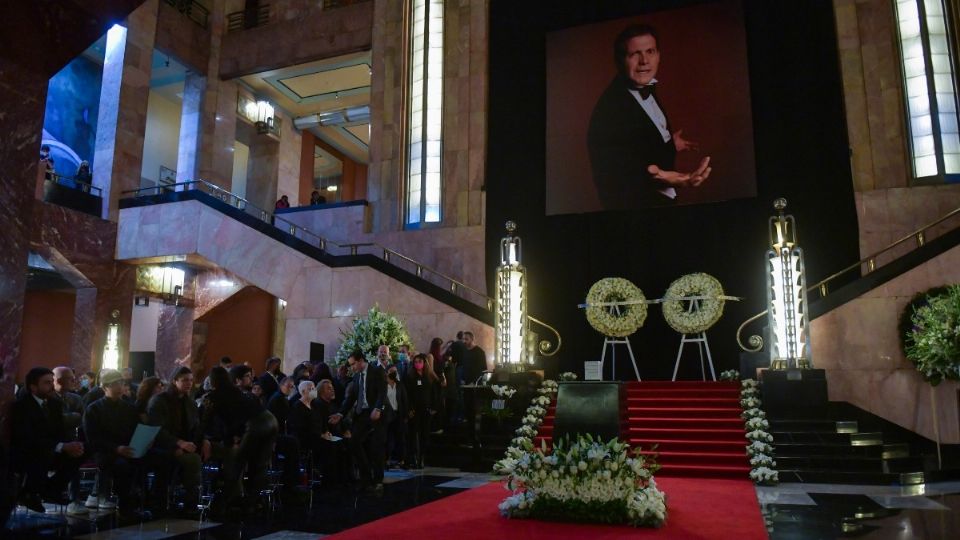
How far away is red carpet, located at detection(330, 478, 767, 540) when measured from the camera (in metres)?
5.27

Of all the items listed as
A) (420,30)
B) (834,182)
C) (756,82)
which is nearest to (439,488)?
(834,182)

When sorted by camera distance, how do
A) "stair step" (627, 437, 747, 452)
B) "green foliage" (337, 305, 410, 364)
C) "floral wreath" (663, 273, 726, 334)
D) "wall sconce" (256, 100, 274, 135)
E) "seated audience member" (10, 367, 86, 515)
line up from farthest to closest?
"wall sconce" (256, 100, 274, 135), "green foliage" (337, 305, 410, 364), "floral wreath" (663, 273, 726, 334), "stair step" (627, 437, 747, 452), "seated audience member" (10, 367, 86, 515)

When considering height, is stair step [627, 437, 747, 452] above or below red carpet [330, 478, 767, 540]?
above

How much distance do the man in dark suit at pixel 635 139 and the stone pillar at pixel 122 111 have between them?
1056 centimetres

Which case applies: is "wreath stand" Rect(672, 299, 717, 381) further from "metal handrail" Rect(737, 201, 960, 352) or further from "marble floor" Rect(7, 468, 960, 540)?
"marble floor" Rect(7, 468, 960, 540)

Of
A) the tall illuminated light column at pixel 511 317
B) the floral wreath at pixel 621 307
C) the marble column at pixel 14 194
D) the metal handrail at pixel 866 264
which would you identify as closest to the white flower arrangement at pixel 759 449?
the metal handrail at pixel 866 264

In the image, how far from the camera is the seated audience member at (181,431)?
240 inches

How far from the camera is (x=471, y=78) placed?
627 inches

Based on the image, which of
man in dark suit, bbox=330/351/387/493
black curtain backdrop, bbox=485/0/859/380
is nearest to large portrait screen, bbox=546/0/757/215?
black curtain backdrop, bbox=485/0/859/380

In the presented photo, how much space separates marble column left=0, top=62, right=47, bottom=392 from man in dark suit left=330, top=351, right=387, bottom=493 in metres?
4.53

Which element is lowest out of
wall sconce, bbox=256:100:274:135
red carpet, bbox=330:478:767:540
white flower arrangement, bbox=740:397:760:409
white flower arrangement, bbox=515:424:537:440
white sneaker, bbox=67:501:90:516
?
red carpet, bbox=330:478:767:540

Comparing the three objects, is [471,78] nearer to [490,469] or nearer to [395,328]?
[395,328]

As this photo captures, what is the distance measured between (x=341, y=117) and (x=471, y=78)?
6883 mm

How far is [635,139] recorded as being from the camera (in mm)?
14195
